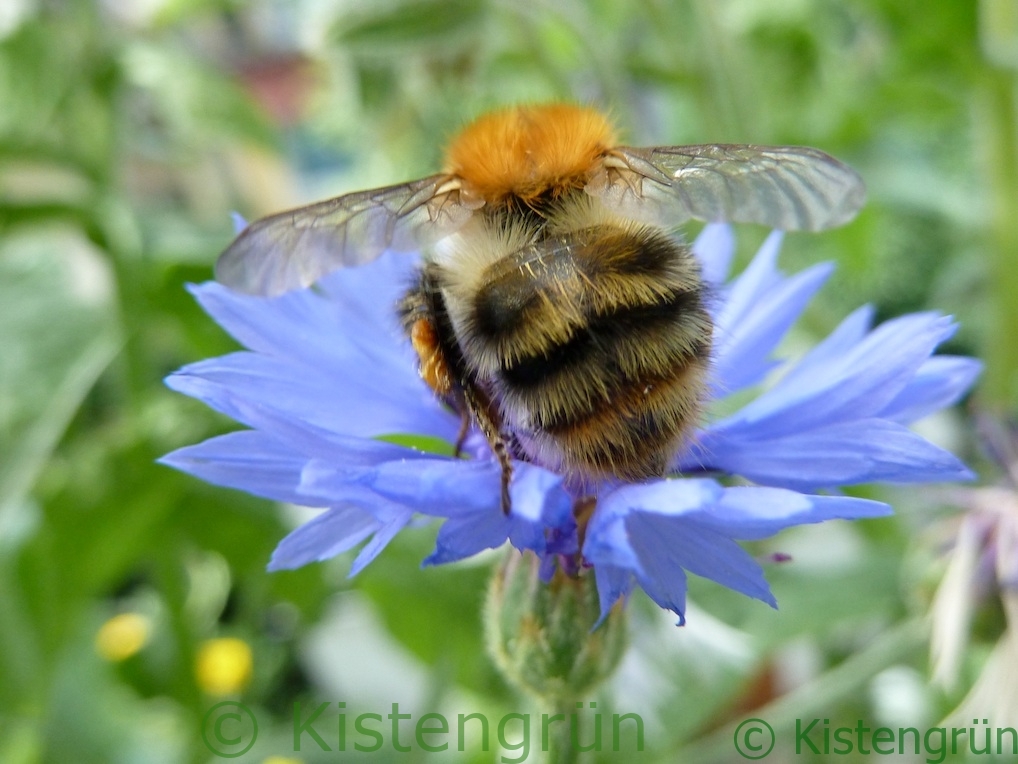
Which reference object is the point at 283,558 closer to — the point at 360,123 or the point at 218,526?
the point at 218,526

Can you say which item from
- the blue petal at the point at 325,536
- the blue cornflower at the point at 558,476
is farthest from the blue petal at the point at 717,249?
the blue petal at the point at 325,536

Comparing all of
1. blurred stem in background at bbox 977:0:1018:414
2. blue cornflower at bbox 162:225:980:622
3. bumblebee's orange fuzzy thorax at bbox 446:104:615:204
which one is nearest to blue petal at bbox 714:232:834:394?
blue cornflower at bbox 162:225:980:622

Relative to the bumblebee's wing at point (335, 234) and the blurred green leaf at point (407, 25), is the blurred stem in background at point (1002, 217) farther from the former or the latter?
the bumblebee's wing at point (335, 234)

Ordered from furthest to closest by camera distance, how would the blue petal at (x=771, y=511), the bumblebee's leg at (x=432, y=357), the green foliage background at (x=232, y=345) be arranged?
the green foliage background at (x=232, y=345)
the bumblebee's leg at (x=432, y=357)
the blue petal at (x=771, y=511)

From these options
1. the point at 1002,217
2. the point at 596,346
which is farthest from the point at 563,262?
the point at 1002,217

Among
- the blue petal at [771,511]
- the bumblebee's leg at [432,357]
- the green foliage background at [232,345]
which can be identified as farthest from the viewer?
the green foliage background at [232,345]

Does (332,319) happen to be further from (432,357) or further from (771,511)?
(771,511)

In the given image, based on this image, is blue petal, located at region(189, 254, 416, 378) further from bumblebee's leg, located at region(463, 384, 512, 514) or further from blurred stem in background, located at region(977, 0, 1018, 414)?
blurred stem in background, located at region(977, 0, 1018, 414)
